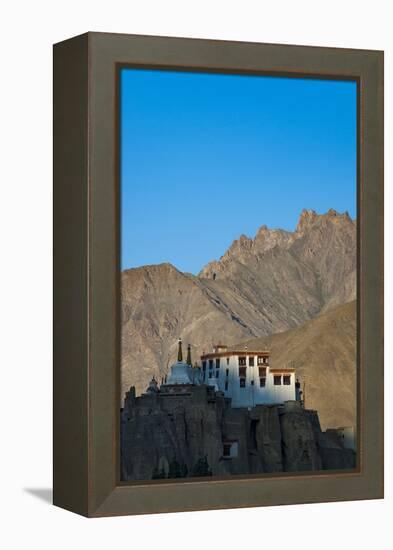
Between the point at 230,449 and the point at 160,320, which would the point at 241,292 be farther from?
the point at 230,449

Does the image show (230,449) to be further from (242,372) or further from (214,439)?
(242,372)

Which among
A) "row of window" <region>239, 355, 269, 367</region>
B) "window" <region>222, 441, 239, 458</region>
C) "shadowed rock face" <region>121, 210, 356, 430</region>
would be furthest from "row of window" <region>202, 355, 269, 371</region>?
"window" <region>222, 441, 239, 458</region>

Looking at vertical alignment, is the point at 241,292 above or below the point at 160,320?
above

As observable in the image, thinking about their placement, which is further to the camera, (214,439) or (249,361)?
(249,361)

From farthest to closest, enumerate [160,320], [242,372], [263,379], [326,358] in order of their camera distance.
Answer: [326,358], [263,379], [242,372], [160,320]

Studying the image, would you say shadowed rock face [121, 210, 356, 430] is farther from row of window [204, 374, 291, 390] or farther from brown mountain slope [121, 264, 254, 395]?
row of window [204, 374, 291, 390]

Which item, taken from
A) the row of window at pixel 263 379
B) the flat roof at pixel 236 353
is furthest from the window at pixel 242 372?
the flat roof at pixel 236 353

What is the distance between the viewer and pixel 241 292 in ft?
46.8

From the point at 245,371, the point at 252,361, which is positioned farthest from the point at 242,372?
the point at 252,361

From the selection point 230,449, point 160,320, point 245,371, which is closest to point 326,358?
point 245,371

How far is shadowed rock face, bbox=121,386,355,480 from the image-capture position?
13695 millimetres

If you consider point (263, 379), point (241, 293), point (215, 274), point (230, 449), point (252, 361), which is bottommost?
point (230, 449)

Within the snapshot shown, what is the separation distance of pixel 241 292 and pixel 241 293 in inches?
0.4

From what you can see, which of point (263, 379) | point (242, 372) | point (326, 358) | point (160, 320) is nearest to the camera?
point (160, 320)
